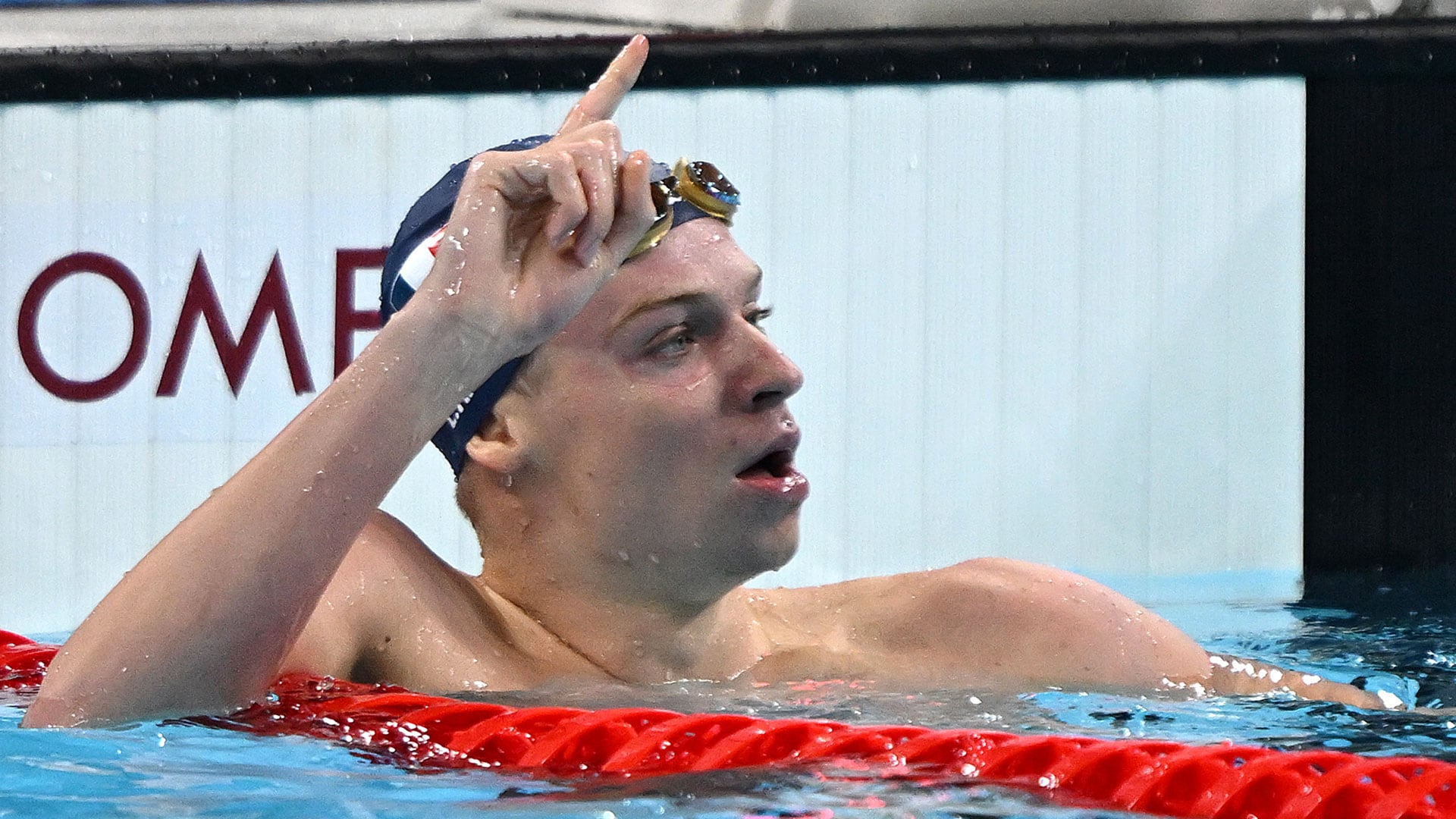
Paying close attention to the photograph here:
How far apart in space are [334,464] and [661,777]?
1.44ft

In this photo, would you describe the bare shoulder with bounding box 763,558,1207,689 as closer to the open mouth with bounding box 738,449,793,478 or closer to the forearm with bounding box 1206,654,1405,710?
the forearm with bounding box 1206,654,1405,710

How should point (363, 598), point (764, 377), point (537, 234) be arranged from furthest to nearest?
point (764, 377)
point (363, 598)
point (537, 234)

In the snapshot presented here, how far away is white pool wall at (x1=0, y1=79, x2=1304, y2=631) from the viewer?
4109 millimetres

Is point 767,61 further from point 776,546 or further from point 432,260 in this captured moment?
point 776,546

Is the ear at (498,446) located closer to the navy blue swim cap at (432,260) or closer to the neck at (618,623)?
the navy blue swim cap at (432,260)

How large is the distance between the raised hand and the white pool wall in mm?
2392

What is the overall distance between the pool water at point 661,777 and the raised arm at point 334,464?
61 mm

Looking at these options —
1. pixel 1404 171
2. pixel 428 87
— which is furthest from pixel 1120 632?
pixel 428 87

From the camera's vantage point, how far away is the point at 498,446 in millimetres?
2197

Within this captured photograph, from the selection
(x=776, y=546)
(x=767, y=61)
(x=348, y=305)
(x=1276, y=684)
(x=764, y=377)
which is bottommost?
(x=1276, y=684)

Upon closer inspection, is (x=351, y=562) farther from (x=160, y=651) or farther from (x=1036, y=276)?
(x=1036, y=276)

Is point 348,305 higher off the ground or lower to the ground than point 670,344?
higher

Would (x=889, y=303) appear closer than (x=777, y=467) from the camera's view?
No

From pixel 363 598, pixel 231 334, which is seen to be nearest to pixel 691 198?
pixel 363 598
